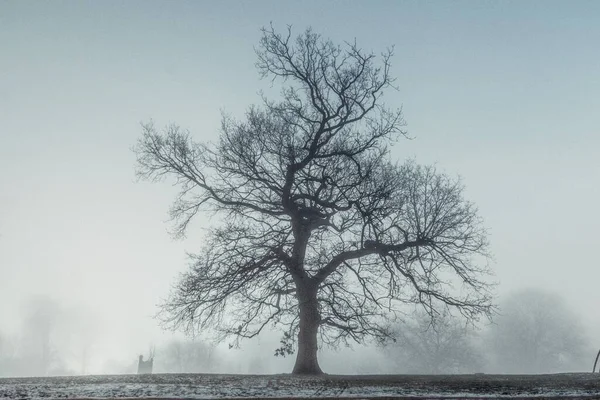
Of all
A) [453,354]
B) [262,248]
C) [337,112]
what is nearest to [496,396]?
[262,248]

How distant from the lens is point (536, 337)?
84.8 metres

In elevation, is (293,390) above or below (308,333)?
below

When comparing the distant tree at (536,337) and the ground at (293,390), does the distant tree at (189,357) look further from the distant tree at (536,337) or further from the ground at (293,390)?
the ground at (293,390)

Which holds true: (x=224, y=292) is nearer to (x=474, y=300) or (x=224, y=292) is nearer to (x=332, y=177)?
(x=332, y=177)

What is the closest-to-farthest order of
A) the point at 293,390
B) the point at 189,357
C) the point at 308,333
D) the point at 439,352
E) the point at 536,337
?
the point at 293,390, the point at 308,333, the point at 439,352, the point at 536,337, the point at 189,357

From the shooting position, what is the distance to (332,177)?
1730 centimetres

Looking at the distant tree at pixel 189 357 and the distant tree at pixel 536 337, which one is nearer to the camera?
the distant tree at pixel 536 337

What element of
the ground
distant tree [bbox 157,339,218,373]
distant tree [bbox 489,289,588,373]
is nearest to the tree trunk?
the ground

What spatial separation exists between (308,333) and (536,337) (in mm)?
81245

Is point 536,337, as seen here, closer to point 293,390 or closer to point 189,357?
point 189,357

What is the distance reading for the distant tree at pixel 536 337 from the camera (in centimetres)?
8381

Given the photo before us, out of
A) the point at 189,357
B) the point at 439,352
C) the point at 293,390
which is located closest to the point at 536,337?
the point at 439,352

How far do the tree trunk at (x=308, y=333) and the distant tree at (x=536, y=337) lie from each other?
7800 centimetres

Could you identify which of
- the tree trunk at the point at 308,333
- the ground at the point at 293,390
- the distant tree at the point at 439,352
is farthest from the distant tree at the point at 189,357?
the ground at the point at 293,390
